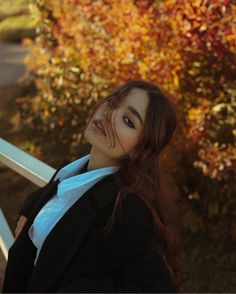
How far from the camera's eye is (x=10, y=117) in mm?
7227

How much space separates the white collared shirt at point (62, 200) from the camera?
5.36ft

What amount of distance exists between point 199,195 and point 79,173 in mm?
2348

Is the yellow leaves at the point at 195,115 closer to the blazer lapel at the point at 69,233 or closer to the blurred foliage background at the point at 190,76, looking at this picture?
the blurred foliage background at the point at 190,76

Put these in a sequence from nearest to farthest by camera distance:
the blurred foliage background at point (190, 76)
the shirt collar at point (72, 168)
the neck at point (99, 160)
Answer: the neck at point (99, 160) < the shirt collar at point (72, 168) < the blurred foliage background at point (190, 76)

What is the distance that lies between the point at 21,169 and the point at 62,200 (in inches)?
32.6

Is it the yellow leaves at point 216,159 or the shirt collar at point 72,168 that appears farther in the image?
the yellow leaves at point 216,159

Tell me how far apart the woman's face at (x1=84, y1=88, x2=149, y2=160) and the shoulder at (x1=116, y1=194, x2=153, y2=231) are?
150mm

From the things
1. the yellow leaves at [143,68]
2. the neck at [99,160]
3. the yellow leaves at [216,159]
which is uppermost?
the neck at [99,160]

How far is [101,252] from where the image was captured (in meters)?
1.53

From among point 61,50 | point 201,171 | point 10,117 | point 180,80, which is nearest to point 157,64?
point 180,80

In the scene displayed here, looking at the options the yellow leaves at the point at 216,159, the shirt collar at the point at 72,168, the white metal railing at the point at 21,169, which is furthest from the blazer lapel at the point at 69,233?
the yellow leaves at the point at 216,159

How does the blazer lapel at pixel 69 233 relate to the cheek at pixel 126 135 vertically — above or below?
below

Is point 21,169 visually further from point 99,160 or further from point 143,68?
point 143,68

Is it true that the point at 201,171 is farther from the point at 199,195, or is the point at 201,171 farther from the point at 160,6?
the point at 160,6
